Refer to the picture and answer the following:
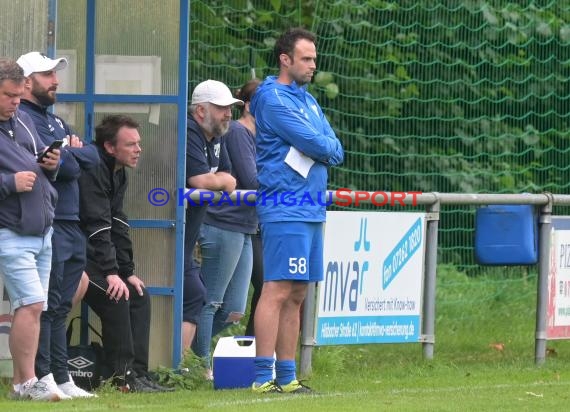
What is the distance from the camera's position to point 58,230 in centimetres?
819

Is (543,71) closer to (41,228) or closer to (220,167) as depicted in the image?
(220,167)

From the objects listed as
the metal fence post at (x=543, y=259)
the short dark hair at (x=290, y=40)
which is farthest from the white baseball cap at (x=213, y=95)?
the metal fence post at (x=543, y=259)

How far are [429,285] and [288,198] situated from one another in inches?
97.4

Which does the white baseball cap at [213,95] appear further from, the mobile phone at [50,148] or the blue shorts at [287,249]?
the mobile phone at [50,148]

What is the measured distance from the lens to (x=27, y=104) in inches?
323

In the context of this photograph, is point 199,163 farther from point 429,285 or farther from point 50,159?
point 429,285

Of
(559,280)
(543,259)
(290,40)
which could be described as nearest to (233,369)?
(290,40)

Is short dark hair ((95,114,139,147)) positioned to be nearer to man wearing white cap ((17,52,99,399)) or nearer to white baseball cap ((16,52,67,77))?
man wearing white cap ((17,52,99,399))

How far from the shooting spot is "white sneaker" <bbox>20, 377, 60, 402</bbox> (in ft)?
25.6

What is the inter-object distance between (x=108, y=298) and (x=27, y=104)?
1.23m

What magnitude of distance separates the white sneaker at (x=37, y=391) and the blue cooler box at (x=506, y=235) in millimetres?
3983

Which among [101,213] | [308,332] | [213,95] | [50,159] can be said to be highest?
[213,95]

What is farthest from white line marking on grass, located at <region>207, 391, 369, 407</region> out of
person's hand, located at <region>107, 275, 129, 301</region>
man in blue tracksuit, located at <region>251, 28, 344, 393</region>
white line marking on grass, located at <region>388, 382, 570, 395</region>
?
person's hand, located at <region>107, 275, 129, 301</region>

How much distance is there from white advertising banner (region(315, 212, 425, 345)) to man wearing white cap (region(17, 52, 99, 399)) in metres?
2.09
